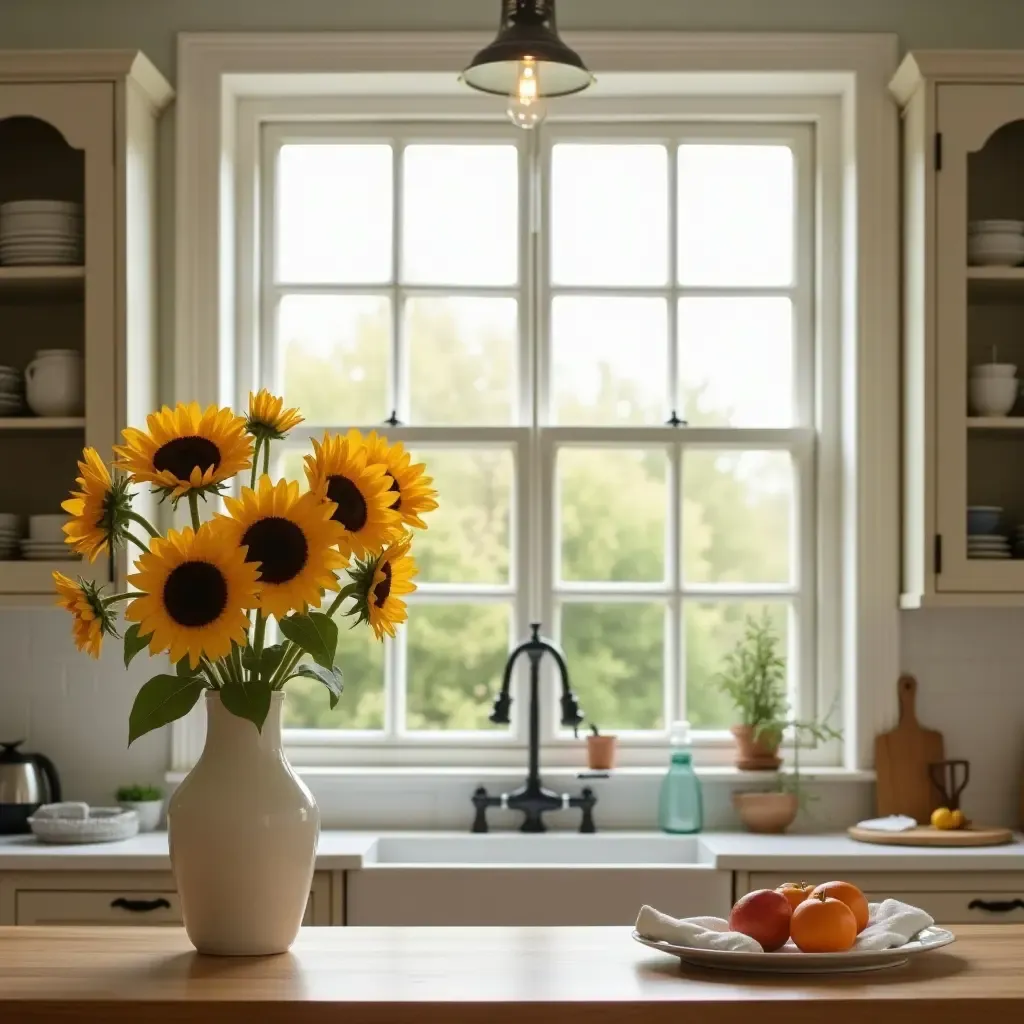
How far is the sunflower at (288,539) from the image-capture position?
1.75 m

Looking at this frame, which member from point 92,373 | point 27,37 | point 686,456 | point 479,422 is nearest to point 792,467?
point 686,456

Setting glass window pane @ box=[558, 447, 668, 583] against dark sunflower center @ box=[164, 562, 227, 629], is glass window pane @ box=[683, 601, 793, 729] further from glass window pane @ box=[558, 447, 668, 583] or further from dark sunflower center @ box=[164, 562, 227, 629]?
dark sunflower center @ box=[164, 562, 227, 629]

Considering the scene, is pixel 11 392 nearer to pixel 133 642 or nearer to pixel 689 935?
pixel 133 642

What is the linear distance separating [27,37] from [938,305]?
93.9 inches

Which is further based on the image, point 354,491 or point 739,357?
point 739,357

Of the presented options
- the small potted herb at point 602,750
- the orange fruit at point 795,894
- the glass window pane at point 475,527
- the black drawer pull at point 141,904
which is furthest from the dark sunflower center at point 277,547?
the glass window pane at point 475,527

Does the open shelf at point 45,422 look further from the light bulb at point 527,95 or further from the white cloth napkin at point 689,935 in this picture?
the white cloth napkin at point 689,935

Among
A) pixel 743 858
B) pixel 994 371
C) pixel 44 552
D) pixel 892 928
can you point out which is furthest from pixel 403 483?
pixel 994 371

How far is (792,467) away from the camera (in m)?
A: 4.15

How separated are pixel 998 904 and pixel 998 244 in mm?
1521

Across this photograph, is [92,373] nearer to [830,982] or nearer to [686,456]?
[686,456]

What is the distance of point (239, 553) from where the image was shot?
5.62ft

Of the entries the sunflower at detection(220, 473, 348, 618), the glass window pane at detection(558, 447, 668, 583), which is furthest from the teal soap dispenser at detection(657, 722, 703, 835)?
the sunflower at detection(220, 473, 348, 618)

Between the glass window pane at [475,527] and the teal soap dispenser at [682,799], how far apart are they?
694 millimetres
